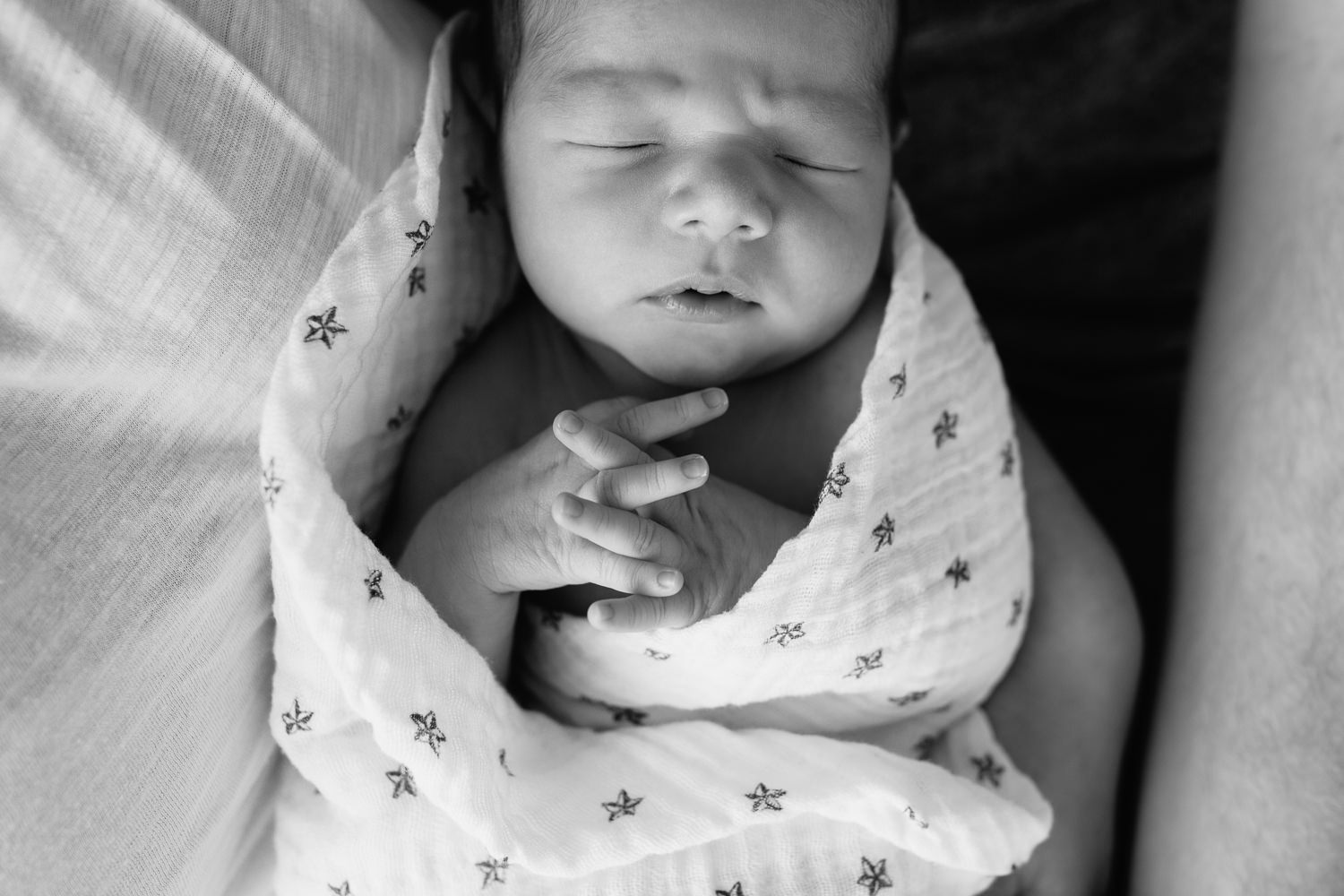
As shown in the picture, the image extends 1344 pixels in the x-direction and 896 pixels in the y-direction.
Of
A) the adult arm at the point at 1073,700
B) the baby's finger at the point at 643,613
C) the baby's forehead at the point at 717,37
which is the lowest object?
the adult arm at the point at 1073,700

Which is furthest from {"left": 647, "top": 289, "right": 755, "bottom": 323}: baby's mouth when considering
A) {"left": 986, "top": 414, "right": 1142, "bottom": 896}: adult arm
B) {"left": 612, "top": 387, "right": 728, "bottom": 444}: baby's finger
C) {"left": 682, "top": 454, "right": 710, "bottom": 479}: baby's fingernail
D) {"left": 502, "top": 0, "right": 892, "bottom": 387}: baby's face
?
{"left": 986, "top": 414, "right": 1142, "bottom": 896}: adult arm

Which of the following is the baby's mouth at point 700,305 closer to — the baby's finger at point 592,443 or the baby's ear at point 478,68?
the baby's finger at point 592,443

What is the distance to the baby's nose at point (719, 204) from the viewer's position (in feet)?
2.87

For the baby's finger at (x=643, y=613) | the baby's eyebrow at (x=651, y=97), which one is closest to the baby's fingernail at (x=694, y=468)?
the baby's finger at (x=643, y=613)

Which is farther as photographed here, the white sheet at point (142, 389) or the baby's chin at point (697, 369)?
the baby's chin at point (697, 369)

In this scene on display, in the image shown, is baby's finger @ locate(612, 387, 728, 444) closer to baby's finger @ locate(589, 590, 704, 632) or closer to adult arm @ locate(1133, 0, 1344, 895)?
baby's finger @ locate(589, 590, 704, 632)

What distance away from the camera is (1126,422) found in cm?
138

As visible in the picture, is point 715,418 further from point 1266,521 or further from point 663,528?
point 1266,521

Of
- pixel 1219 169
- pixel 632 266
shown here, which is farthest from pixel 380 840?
pixel 1219 169

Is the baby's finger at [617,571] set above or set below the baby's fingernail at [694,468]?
below

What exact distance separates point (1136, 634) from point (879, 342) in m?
0.44

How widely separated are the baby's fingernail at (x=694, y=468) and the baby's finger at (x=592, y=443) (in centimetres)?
7

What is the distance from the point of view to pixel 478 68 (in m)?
1.08

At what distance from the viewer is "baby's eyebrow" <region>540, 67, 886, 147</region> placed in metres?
0.90
